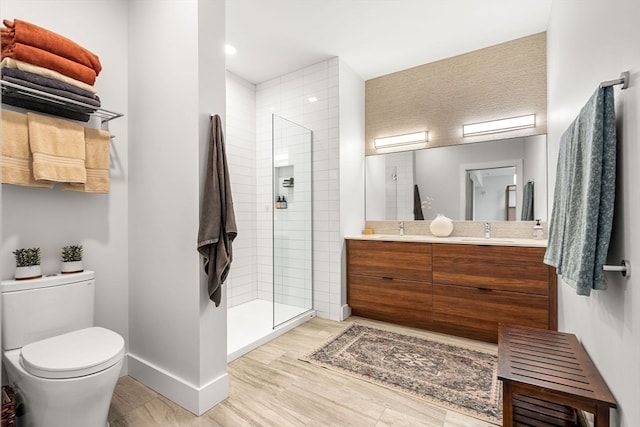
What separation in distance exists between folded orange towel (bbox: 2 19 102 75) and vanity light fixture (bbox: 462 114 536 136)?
3128mm

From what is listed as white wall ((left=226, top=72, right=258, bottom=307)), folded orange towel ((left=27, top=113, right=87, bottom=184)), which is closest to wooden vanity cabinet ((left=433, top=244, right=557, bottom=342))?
white wall ((left=226, top=72, right=258, bottom=307))

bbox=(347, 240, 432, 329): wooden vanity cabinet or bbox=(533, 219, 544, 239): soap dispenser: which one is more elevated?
bbox=(533, 219, 544, 239): soap dispenser

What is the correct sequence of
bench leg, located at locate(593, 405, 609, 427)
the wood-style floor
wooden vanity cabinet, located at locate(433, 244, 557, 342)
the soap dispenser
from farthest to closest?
the soap dispenser
wooden vanity cabinet, located at locate(433, 244, 557, 342)
the wood-style floor
bench leg, located at locate(593, 405, 609, 427)

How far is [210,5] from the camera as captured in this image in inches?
74.0

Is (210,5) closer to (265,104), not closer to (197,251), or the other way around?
(197,251)

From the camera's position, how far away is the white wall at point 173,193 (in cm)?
185

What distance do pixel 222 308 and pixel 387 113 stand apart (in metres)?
2.78

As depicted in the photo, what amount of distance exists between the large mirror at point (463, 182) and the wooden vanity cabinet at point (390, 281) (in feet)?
2.01

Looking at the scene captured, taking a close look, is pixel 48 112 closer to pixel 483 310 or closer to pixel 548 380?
pixel 548 380

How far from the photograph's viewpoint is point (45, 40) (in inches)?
67.4

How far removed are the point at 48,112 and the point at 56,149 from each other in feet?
0.87

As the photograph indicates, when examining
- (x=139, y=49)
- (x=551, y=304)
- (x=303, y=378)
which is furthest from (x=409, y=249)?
(x=139, y=49)

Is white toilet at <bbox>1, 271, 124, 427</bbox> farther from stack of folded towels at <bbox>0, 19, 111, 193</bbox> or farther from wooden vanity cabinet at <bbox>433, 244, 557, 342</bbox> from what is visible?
wooden vanity cabinet at <bbox>433, 244, 557, 342</bbox>

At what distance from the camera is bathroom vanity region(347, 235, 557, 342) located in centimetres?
252
